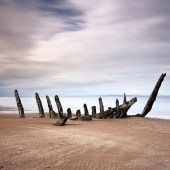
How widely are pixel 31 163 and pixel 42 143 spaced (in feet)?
6.49

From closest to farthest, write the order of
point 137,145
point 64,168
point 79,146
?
point 64,168
point 79,146
point 137,145

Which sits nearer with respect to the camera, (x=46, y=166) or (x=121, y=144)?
(x=46, y=166)

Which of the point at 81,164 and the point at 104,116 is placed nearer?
the point at 81,164

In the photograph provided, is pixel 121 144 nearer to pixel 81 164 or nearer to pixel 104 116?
pixel 81 164

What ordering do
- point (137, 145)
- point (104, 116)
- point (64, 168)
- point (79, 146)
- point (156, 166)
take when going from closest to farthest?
point (64, 168)
point (156, 166)
point (79, 146)
point (137, 145)
point (104, 116)

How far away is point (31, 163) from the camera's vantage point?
5734mm

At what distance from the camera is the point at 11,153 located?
6.39m

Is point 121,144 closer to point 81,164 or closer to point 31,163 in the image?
point 81,164

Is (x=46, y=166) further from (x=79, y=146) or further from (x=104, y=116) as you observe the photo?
(x=104, y=116)

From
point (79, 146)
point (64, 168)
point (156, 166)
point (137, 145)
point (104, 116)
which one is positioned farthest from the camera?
point (104, 116)

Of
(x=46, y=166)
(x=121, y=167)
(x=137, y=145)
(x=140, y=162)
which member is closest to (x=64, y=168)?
(x=46, y=166)

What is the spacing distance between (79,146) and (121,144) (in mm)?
1511

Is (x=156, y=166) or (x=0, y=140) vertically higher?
(x=0, y=140)

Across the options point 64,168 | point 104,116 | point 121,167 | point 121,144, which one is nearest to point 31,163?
point 64,168
